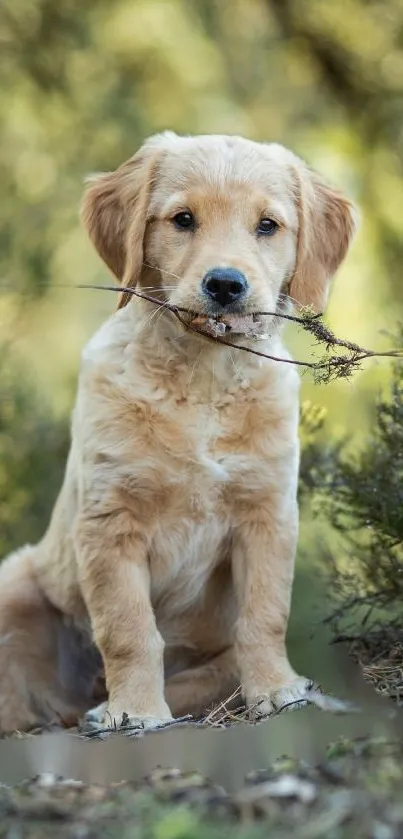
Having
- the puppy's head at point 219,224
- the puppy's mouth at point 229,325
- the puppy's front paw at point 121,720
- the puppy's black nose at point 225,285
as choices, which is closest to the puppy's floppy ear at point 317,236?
the puppy's head at point 219,224

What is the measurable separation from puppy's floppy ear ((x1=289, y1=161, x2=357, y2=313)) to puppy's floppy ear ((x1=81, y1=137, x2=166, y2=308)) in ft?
1.60

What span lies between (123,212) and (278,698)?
1592 mm

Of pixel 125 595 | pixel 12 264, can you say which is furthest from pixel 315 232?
pixel 12 264

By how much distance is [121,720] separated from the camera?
3.50 meters

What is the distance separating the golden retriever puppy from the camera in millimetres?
3615

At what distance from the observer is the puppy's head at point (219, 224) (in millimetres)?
3439

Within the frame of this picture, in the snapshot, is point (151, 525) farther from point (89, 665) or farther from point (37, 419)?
point (37, 419)

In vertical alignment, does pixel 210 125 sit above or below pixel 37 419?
above

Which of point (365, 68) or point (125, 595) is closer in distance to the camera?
point (125, 595)

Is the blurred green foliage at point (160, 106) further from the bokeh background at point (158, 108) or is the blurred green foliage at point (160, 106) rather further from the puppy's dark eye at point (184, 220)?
the puppy's dark eye at point (184, 220)

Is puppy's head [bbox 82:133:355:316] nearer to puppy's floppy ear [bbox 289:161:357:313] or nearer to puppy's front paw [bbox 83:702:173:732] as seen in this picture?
puppy's floppy ear [bbox 289:161:357:313]

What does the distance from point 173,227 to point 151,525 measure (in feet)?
2.96

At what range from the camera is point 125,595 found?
3.64m

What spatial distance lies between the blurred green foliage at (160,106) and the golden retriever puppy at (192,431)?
141 inches
